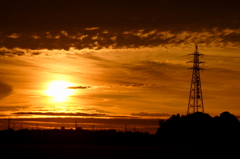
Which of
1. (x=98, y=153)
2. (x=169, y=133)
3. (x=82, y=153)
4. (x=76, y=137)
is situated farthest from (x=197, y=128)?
(x=82, y=153)

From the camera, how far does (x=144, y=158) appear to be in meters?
33.9

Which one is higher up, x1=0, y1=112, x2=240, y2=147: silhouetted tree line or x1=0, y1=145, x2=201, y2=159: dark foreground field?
x1=0, y1=112, x2=240, y2=147: silhouetted tree line

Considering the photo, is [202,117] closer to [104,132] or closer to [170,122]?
[170,122]

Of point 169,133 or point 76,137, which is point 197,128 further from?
point 76,137

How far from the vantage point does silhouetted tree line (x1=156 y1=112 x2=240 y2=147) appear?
236 ft

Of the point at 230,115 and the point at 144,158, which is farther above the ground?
the point at 230,115

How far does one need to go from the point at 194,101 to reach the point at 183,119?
88.4ft

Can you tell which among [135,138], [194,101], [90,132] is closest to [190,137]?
[135,138]

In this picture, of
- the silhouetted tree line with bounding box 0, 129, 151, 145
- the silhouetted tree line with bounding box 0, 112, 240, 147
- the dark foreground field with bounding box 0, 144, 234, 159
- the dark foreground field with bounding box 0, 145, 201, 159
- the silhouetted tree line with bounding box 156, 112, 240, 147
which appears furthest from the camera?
the silhouetted tree line with bounding box 156, 112, 240, 147

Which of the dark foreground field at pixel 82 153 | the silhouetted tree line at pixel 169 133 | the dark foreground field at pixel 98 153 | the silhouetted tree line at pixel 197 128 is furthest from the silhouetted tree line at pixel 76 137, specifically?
the dark foreground field at pixel 98 153

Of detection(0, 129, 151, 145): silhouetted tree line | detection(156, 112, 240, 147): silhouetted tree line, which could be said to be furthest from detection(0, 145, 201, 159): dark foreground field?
detection(156, 112, 240, 147): silhouetted tree line

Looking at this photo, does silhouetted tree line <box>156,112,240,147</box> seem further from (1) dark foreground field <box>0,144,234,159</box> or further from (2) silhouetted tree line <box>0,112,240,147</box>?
(1) dark foreground field <box>0,144,234,159</box>

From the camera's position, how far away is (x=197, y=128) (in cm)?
7869

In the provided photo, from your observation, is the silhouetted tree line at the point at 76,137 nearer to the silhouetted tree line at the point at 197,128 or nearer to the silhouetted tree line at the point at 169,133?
the silhouetted tree line at the point at 169,133
